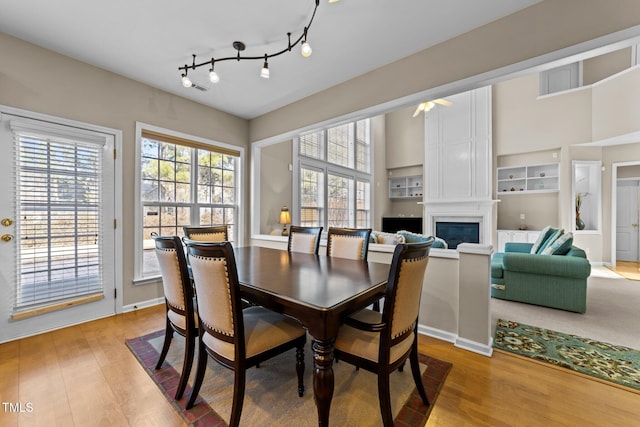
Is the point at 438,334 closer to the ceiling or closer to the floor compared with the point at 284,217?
closer to the floor

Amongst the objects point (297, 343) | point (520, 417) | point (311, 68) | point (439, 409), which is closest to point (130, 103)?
point (311, 68)

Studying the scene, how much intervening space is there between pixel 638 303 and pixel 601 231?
124 inches

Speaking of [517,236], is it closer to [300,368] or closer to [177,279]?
[300,368]

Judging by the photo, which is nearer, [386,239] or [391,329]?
[391,329]

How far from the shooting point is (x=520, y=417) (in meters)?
1.50

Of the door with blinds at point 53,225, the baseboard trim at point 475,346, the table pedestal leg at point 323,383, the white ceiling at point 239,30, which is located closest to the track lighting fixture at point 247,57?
the white ceiling at point 239,30

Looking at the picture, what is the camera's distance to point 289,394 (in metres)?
1.68

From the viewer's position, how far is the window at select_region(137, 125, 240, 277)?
3.24 m

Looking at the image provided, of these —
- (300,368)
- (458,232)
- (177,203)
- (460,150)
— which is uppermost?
(460,150)

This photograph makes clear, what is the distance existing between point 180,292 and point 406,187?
736 cm

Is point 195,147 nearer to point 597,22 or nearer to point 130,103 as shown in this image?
point 130,103

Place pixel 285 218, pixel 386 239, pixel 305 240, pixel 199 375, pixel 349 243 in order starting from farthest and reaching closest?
pixel 285 218
pixel 386 239
pixel 305 240
pixel 349 243
pixel 199 375

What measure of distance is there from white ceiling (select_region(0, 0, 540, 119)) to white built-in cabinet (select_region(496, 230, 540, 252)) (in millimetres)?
5472

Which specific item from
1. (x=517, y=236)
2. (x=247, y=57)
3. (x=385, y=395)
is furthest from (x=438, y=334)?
(x=517, y=236)
